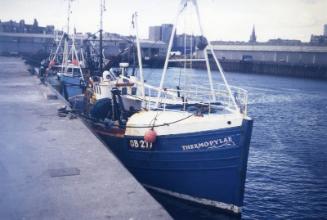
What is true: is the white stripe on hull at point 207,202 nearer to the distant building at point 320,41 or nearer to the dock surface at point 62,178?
the dock surface at point 62,178

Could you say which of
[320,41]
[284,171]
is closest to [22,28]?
[320,41]

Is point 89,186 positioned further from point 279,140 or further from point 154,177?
point 279,140

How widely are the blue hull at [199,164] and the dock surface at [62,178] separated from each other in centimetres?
173

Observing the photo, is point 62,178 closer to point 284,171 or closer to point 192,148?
point 192,148

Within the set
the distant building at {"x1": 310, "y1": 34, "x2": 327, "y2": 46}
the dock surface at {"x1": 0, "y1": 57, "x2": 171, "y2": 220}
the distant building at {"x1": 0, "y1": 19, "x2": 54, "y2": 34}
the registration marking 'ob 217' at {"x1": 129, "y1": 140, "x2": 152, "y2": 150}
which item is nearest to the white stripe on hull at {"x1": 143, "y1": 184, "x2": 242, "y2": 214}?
the registration marking 'ob 217' at {"x1": 129, "y1": 140, "x2": 152, "y2": 150}

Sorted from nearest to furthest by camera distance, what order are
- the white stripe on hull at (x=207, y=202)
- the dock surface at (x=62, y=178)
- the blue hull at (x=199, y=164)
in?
the dock surface at (x=62, y=178) < the blue hull at (x=199, y=164) < the white stripe on hull at (x=207, y=202)

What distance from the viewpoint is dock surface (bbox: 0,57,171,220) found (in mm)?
6523

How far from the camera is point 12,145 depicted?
10508 mm

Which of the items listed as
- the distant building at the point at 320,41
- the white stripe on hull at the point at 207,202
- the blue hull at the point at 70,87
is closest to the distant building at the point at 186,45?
the white stripe on hull at the point at 207,202

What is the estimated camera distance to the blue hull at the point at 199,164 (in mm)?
9750

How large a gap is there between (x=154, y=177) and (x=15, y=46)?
301ft

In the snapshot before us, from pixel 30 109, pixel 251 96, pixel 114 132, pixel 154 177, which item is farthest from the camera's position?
pixel 251 96

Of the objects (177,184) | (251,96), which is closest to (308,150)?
(177,184)

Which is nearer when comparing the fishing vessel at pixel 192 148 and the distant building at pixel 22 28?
the fishing vessel at pixel 192 148
